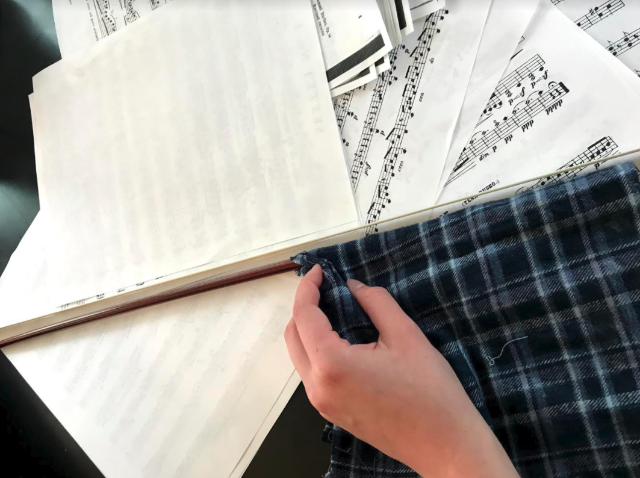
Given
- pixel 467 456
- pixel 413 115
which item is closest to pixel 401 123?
pixel 413 115

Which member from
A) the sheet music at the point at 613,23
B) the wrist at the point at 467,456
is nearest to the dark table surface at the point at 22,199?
the wrist at the point at 467,456

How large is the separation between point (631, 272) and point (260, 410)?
414mm

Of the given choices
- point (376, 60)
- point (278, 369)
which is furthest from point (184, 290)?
point (376, 60)

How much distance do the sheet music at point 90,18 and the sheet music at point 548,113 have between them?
18.9 inches

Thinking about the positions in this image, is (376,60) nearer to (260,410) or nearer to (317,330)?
(317,330)

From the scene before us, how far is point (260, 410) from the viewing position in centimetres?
53

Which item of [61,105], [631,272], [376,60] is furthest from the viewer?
[61,105]

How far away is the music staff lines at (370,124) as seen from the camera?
0.51m

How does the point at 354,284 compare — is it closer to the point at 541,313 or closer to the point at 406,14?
the point at 541,313

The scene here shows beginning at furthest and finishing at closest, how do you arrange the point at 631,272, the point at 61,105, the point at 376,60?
the point at 61,105, the point at 376,60, the point at 631,272

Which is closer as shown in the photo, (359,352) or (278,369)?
(359,352)

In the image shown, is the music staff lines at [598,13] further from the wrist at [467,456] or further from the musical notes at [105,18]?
the musical notes at [105,18]

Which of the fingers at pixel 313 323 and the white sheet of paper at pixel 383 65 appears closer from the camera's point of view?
the fingers at pixel 313 323

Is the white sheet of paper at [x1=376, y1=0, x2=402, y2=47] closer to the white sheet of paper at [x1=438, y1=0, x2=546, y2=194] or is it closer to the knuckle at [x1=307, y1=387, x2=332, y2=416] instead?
the white sheet of paper at [x1=438, y1=0, x2=546, y2=194]
